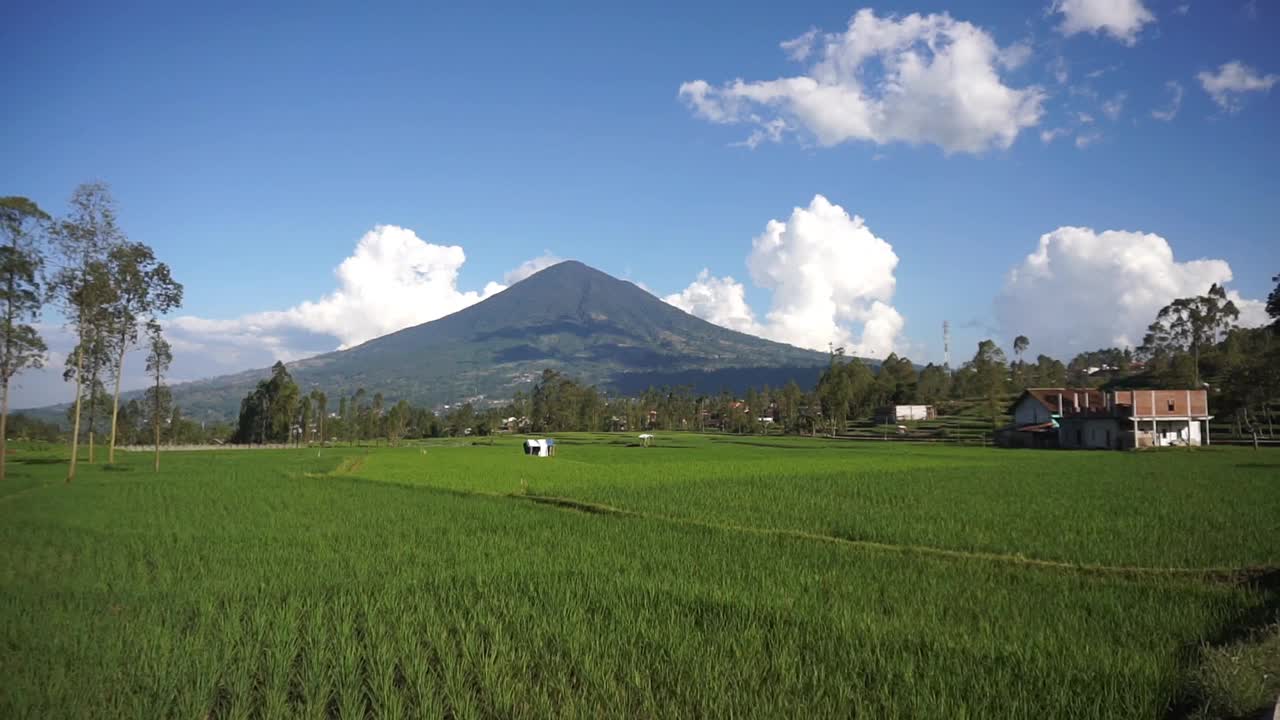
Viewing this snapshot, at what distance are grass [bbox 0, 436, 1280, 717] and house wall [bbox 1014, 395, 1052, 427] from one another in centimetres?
4439

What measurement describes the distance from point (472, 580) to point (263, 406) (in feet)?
274

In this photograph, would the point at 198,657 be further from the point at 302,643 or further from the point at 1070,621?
the point at 1070,621

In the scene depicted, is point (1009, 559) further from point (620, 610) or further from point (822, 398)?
point (822, 398)

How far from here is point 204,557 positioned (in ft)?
36.4

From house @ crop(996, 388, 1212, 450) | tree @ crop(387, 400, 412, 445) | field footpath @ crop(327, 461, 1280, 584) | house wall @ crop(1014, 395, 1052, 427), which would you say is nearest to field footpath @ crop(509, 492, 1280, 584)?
field footpath @ crop(327, 461, 1280, 584)

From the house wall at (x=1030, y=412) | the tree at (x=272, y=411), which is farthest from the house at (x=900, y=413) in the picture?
the tree at (x=272, y=411)

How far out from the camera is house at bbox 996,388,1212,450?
48094 millimetres

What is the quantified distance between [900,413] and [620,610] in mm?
88376

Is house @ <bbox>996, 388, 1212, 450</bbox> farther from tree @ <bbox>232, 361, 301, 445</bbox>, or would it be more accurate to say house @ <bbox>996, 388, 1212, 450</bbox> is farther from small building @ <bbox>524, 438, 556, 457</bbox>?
tree @ <bbox>232, 361, 301, 445</bbox>

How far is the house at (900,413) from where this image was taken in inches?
3516

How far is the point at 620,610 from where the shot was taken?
25.8ft

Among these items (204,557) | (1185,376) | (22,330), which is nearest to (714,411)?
(1185,376)

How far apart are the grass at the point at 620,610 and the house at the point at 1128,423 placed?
36.3m

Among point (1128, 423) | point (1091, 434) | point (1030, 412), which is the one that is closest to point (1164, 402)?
point (1128, 423)
